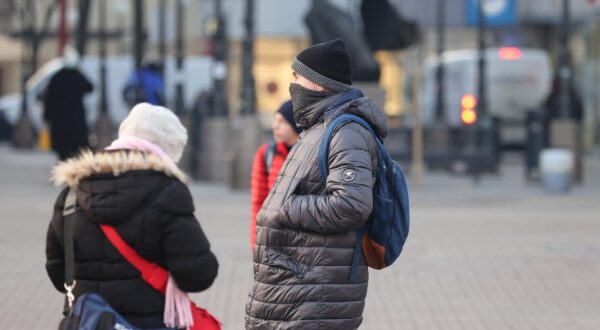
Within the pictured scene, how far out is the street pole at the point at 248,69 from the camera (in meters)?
23.3

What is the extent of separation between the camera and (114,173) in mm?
5551

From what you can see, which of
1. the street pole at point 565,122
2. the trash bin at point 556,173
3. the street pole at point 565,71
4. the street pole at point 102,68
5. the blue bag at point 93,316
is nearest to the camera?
the blue bag at point 93,316

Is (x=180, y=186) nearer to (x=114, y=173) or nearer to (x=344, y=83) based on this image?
(x=114, y=173)

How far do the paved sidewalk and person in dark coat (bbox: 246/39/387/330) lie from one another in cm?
464

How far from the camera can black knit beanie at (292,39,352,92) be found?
17.8ft

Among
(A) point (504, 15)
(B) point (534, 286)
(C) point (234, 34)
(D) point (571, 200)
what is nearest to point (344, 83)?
(B) point (534, 286)

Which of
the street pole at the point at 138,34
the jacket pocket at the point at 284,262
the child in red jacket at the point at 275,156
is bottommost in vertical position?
the street pole at the point at 138,34

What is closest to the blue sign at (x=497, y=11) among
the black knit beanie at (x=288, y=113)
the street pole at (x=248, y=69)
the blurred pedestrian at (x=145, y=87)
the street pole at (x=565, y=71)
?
the street pole at (x=565, y=71)

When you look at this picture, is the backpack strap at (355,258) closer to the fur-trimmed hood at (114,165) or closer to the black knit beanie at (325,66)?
the black knit beanie at (325,66)

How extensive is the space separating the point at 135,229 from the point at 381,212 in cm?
88

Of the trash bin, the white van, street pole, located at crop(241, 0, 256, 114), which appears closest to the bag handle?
the trash bin

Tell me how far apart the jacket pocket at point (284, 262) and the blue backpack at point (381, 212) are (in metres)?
0.18

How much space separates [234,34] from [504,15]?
11.1 meters

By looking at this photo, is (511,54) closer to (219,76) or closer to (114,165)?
(219,76)
